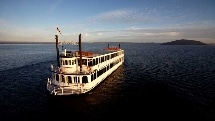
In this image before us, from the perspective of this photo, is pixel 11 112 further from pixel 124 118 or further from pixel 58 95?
pixel 124 118

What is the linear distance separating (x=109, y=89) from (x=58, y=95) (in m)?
12.1

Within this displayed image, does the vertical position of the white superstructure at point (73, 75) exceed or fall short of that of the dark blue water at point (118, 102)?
it exceeds it

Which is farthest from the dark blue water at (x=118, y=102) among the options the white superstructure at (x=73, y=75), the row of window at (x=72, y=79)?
the row of window at (x=72, y=79)

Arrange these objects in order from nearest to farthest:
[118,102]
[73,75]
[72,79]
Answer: [118,102], [73,75], [72,79]

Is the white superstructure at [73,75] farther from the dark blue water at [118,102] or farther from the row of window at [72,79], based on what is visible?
the dark blue water at [118,102]

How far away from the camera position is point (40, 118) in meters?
28.1

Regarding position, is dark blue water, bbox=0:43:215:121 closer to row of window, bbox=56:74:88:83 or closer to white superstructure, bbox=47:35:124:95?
white superstructure, bbox=47:35:124:95

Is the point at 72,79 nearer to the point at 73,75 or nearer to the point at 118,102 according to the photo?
the point at 73,75

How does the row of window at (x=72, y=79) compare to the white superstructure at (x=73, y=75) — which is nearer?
the white superstructure at (x=73, y=75)

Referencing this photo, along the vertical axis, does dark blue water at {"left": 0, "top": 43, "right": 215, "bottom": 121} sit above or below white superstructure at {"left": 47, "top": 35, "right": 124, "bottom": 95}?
below

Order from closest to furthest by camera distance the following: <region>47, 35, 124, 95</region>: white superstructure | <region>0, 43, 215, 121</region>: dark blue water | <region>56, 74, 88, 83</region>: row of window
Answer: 1. <region>0, 43, 215, 121</region>: dark blue water
2. <region>47, 35, 124, 95</region>: white superstructure
3. <region>56, 74, 88, 83</region>: row of window

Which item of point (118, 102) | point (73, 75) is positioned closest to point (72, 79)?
point (73, 75)

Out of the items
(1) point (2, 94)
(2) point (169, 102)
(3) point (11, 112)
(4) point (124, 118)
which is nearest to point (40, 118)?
(3) point (11, 112)

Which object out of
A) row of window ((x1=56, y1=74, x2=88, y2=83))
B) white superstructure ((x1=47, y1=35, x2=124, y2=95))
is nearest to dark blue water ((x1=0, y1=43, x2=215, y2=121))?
white superstructure ((x1=47, y1=35, x2=124, y2=95))
